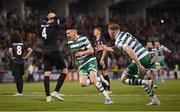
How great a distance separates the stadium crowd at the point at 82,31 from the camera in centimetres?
3781

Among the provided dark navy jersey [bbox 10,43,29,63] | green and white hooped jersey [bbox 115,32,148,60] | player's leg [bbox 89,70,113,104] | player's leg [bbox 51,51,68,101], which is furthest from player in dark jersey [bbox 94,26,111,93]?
green and white hooped jersey [bbox 115,32,148,60]

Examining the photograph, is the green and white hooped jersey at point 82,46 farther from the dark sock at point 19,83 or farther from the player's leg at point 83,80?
the dark sock at point 19,83

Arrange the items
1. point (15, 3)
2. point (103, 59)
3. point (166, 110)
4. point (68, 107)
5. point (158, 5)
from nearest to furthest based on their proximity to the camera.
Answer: point (166, 110) → point (68, 107) → point (103, 59) → point (15, 3) → point (158, 5)

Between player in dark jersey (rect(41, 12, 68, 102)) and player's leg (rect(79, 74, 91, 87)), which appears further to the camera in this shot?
player in dark jersey (rect(41, 12, 68, 102))

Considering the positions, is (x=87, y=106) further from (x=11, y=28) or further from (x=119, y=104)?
(x=11, y=28)

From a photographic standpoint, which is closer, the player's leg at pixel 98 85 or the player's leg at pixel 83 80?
the player's leg at pixel 98 85

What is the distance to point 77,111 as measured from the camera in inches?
521

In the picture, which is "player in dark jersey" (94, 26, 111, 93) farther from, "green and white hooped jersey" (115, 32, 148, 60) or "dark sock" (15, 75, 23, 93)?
"green and white hooped jersey" (115, 32, 148, 60)

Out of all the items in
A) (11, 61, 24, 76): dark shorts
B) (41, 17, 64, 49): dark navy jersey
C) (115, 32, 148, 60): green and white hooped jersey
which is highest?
(41, 17, 64, 49): dark navy jersey

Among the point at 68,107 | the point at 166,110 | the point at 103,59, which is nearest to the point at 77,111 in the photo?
the point at 68,107

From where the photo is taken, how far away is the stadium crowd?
124 feet

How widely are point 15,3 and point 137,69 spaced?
29.2m

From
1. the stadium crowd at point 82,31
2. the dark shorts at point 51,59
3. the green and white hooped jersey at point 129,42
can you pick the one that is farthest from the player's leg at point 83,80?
the stadium crowd at point 82,31

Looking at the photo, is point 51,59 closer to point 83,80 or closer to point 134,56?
point 83,80
